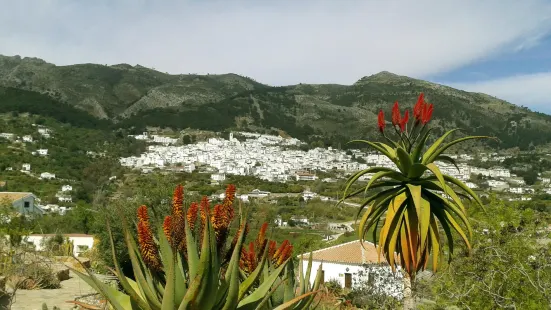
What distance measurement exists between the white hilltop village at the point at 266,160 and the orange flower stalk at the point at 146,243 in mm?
100201

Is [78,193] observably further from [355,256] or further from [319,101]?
[319,101]

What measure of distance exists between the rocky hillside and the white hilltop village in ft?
26.2

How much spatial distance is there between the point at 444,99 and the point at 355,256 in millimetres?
145611

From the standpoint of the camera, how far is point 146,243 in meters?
3.38

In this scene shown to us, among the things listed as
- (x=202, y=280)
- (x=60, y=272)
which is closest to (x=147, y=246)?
(x=202, y=280)

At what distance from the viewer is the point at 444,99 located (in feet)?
556

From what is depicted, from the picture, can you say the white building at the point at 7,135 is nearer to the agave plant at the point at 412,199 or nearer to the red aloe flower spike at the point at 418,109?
the agave plant at the point at 412,199

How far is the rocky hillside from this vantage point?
153375 mm

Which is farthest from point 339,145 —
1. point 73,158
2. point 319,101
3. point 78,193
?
point 78,193

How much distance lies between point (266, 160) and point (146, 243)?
484 feet

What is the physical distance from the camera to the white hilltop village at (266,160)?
115 metres

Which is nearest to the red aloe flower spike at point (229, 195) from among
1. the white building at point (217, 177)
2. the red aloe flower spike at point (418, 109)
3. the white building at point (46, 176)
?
the red aloe flower spike at point (418, 109)

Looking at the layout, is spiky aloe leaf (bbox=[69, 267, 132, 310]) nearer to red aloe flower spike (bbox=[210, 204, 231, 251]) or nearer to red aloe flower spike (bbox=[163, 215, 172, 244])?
red aloe flower spike (bbox=[163, 215, 172, 244])

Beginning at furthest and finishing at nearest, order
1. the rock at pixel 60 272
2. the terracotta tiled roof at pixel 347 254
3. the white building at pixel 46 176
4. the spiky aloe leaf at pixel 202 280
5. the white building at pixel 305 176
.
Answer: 1. the white building at pixel 305 176
2. the white building at pixel 46 176
3. the terracotta tiled roof at pixel 347 254
4. the rock at pixel 60 272
5. the spiky aloe leaf at pixel 202 280
